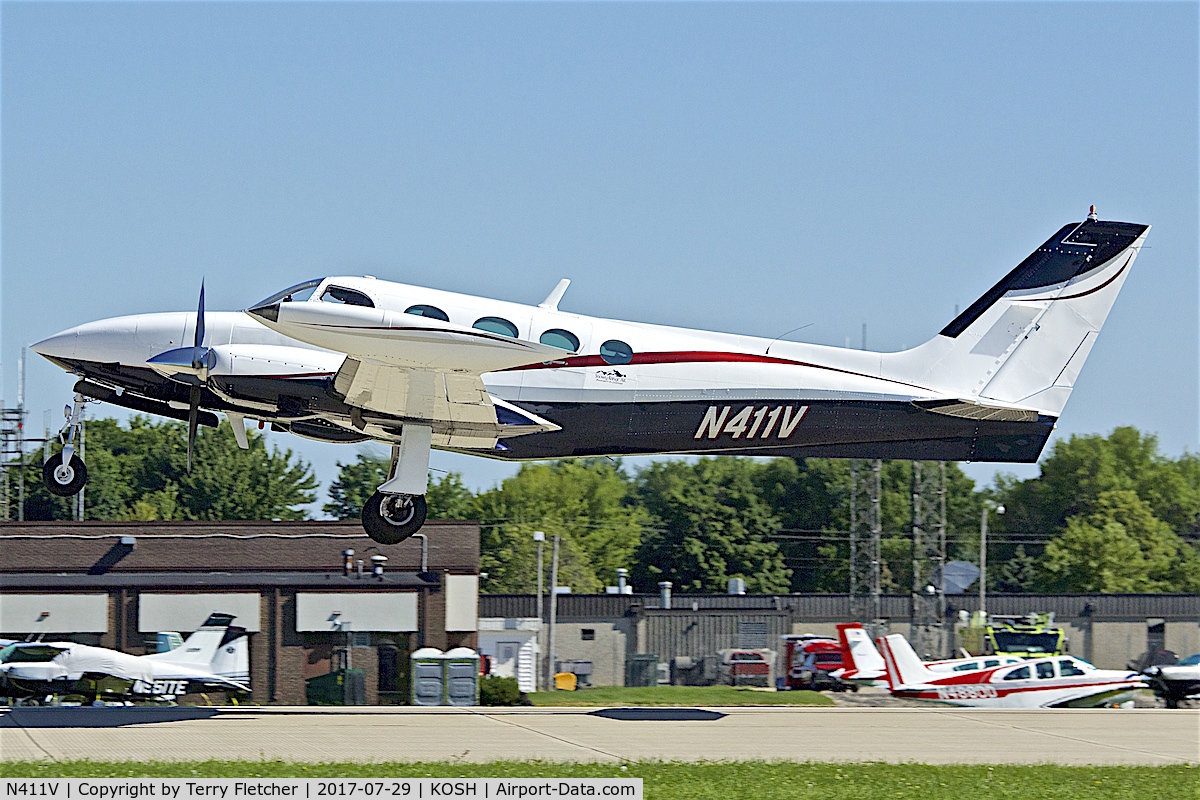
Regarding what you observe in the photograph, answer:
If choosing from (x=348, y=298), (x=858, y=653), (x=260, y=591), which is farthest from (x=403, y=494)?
(x=858, y=653)

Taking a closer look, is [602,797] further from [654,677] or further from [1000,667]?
[654,677]

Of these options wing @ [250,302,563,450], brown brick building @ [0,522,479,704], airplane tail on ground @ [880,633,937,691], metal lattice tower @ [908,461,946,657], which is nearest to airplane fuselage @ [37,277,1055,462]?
wing @ [250,302,563,450]

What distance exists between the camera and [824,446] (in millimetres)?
21734

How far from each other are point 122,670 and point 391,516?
11.3m

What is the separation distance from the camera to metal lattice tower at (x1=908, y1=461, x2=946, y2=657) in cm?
4241

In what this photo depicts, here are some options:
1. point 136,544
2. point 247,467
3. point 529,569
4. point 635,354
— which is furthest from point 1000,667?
point 529,569

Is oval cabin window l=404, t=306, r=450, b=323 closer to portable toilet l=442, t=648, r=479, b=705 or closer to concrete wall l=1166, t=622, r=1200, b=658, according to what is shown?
portable toilet l=442, t=648, r=479, b=705

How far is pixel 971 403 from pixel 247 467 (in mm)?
50764

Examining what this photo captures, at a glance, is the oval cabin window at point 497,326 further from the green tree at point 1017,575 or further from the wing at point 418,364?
the green tree at point 1017,575

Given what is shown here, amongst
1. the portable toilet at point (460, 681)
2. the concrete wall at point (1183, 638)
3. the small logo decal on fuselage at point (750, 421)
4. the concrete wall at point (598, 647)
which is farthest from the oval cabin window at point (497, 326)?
the concrete wall at point (1183, 638)

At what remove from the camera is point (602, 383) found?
20609 millimetres

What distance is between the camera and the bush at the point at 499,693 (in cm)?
3491

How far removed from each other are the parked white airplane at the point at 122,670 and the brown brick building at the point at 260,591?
4.04m

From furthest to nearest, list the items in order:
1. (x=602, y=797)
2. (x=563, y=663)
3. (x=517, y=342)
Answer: (x=563, y=663) → (x=517, y=342) → (x=602, y=797)
